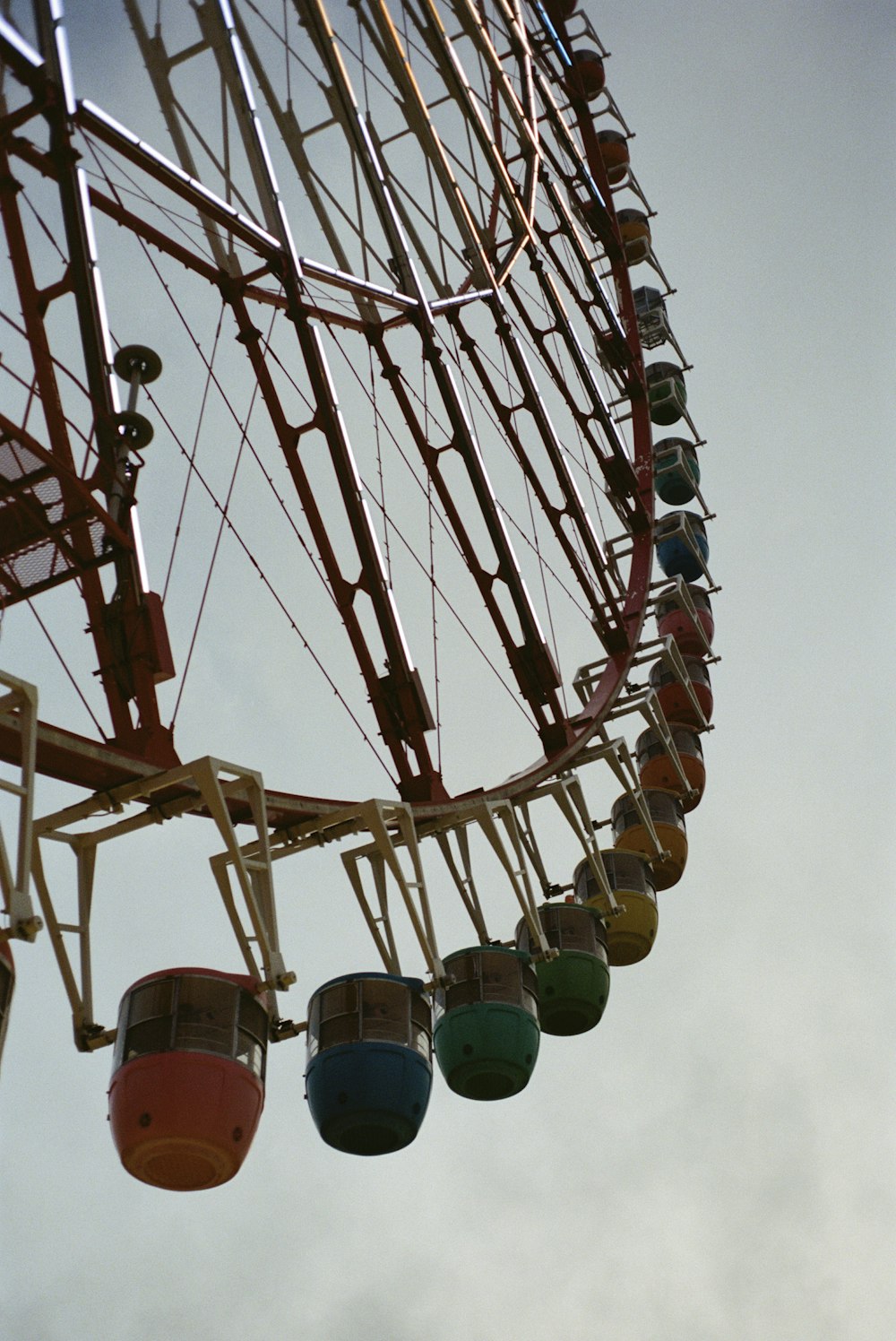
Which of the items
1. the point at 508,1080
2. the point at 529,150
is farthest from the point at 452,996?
the point at 529,150

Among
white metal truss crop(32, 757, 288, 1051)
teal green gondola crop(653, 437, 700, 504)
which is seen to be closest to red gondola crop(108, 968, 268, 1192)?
white metal truss crop(32, 757, 288, 1051)

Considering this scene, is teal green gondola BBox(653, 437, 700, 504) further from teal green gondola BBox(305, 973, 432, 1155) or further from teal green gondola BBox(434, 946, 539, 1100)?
teal green gondola BBox(305, 973, 432, 1155)

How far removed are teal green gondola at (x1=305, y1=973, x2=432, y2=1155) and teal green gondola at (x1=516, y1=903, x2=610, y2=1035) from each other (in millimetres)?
4495

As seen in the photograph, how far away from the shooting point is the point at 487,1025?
57.6 feet

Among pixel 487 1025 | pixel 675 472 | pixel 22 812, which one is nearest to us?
pixel 22 812

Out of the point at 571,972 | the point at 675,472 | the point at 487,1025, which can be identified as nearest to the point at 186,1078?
the point at 487,1025

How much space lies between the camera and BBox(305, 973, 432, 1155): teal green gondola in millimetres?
15023

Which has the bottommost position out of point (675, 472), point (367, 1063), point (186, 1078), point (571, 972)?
point (186, 1078)

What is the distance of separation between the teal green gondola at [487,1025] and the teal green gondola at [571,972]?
1908 mm

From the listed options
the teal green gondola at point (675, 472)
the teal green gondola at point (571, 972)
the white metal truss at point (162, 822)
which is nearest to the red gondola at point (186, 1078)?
the white metal truss at point (162, 822)

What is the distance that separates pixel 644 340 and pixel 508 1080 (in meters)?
29.3

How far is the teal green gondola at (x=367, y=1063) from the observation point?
49.3 ft

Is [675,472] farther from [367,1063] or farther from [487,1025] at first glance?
[367,1063]

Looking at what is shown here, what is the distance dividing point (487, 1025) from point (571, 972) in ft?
9.15
